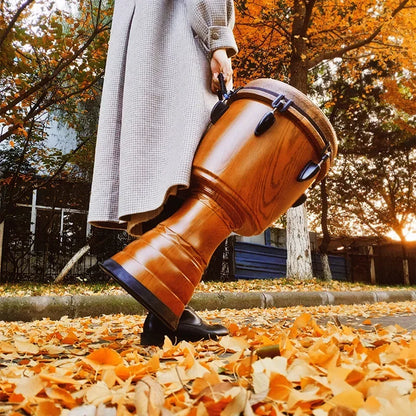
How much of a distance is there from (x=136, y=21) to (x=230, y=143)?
0.82 metres

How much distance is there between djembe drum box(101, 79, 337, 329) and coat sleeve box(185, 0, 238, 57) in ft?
0.84

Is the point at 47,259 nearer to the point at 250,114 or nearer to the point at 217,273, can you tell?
the point at 217,273

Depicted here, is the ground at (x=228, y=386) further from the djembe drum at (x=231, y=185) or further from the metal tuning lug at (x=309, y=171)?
the metal tuning lug at (x=309, y=171)

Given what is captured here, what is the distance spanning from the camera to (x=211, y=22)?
1.99m

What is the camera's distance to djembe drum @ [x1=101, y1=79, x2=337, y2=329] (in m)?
1.63

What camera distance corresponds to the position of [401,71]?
13.5 metres

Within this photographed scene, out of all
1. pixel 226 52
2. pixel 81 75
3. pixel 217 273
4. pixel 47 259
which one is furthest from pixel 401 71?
pixel 226 52

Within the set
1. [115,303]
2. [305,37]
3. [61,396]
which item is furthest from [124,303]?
[305,37]

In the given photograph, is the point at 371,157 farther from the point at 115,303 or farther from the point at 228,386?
the point at 228,386

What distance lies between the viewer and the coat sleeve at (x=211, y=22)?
198 centimetres

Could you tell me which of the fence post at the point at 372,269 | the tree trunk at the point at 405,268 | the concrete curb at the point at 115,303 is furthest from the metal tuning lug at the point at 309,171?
the fence post at the point at 372,269

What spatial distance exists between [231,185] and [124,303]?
266 cm

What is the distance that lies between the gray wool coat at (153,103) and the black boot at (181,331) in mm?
469

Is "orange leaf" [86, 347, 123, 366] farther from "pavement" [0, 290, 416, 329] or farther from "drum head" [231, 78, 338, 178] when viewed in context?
"pavement" [0, 290, 416, 329]
